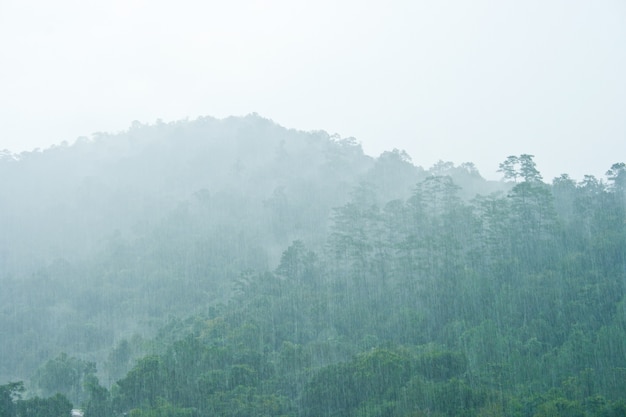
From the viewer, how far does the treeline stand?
74.3 ft

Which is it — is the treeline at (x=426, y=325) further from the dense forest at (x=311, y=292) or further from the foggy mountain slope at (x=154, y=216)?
the foggy mountain slope at (x=154, y=216)

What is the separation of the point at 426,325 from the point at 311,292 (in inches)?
317

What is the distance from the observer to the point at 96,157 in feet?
268

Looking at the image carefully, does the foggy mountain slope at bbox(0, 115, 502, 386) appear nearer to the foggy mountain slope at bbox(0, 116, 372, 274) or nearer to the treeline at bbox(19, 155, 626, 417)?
the foggy mountain slope at bbox(0, 116, 372, 274)

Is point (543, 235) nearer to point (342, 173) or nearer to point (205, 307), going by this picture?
point (205, 307)

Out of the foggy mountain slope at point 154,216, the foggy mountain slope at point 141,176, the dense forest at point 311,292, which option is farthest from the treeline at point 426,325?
the foggy mountain slope at point 141,176

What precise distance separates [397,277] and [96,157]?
5545 cm

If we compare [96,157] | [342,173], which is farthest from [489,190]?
[96,157]

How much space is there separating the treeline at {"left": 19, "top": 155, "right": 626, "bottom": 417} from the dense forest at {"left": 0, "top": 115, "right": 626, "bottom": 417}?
104 millimetres

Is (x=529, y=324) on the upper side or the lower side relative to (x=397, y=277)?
lower

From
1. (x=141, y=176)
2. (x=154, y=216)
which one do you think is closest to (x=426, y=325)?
(x=154, y=216)

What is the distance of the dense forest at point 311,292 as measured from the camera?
2347 centimetres

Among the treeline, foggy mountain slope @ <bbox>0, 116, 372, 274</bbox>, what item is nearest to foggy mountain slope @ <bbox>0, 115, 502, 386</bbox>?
foggy mountain slope @ <bbox>0, 116, 372, 274</bbox>

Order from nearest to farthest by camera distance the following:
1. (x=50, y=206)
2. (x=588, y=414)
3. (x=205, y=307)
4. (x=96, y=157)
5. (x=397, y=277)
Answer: (x=588, y=414) < (x=397, y=277) < (x=205, y=307) < (x=50, y=206) < (x=96, y=157)
